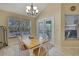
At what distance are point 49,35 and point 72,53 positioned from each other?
293 mm

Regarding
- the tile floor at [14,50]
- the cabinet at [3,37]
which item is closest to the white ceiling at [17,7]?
the cabinet at [3,37]

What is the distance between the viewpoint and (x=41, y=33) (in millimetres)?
1509

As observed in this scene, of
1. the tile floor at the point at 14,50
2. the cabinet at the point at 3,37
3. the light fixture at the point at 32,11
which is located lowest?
the tile floor at the point at 14,50

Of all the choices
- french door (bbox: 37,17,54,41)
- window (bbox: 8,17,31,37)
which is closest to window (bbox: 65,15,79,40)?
french door (bbox: 37,17,54,41)

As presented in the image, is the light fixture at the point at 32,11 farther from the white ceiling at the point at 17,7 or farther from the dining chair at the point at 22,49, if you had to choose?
the dining chair at the point at 22,49

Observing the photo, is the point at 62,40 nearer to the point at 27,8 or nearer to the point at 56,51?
the point at 56,51

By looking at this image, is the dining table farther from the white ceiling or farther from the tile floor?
the white ceiling

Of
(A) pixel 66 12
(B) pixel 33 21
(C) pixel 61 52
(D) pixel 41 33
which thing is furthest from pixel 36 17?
(C) pixel 61 52

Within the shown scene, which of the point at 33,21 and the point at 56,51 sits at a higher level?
the point at 33,21

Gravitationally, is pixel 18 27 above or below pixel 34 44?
above

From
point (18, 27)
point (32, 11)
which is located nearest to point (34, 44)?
point (18, 27)

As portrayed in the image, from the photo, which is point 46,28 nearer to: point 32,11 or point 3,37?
point 32,11

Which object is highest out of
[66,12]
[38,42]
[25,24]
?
Answer: [66,12]

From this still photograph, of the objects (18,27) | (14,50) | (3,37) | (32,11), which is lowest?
(14,50)
